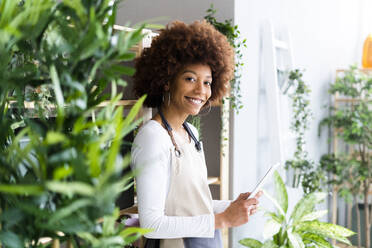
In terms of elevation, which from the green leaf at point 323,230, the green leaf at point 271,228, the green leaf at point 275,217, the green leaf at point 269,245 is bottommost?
the green leaf at point 269,245

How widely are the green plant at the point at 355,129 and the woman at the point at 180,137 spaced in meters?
2.60

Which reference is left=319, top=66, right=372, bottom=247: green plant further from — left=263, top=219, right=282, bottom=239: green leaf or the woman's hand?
the woman's hand

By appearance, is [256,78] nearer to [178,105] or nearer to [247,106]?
[247,106]

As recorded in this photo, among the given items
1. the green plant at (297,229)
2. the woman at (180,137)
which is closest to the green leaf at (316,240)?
the green plant at (297,229)

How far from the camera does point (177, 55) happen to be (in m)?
1.61

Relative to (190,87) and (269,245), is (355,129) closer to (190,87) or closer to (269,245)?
(269,245)

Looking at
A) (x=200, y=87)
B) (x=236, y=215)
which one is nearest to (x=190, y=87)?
(x=200, y=87)

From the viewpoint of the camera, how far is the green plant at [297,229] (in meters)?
2.69

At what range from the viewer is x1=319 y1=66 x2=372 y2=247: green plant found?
395cm

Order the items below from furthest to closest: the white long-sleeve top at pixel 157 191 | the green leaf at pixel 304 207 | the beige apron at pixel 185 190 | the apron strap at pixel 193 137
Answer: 1. the green leaf at pixel 304 207
2. the apron strap at pixel 193 137
3. the beige apron at pixel 185 190
4. the white long-sleeve top at pixel 157 191

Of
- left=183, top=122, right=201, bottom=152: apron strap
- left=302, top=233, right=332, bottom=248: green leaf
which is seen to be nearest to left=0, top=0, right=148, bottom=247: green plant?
left=183, top=122, right=201, bottom=152: apron strap

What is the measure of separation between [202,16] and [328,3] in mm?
2036

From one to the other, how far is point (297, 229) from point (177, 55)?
1.66 meters

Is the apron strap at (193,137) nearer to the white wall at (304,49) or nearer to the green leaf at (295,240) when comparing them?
the white wall at (304,49)
